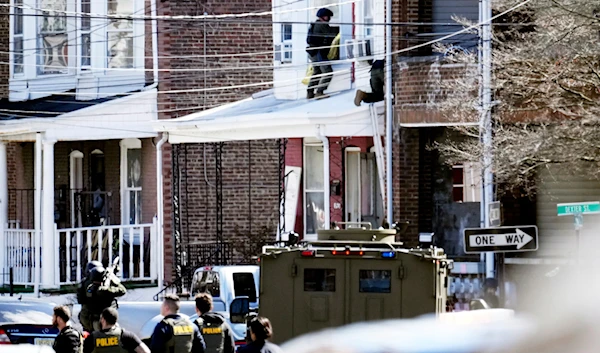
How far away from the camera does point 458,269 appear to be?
22500 millimetres

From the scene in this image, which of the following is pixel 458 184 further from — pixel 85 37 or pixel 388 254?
pixel 388 254

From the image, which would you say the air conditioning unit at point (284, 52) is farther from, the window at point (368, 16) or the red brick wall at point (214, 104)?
the window at point (368, 16)

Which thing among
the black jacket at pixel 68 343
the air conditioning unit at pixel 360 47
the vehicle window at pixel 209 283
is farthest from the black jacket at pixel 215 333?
the air conditioning unit at pixel 360 47

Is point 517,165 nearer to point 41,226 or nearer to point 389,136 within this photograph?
point 389,136

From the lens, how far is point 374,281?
13359 millimetres

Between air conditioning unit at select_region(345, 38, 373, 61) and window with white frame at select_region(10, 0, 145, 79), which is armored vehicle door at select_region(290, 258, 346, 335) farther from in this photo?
window with white frame at select_region(10, 0, 145, 79)

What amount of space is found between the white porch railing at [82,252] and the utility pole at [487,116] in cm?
718

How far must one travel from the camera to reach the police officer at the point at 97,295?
1512 centimetres

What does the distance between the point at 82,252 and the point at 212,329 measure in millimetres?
14729

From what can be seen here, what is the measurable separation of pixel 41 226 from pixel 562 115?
38.1 ft

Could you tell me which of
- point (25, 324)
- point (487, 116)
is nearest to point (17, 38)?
point (487, 116)

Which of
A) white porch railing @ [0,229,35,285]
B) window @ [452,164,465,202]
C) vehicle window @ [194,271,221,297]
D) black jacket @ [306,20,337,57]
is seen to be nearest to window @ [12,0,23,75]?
white porch railing @ [0,229,35,285]

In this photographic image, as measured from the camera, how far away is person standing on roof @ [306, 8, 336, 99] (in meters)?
26.2

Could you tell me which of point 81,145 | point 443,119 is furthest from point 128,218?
point 443,119
